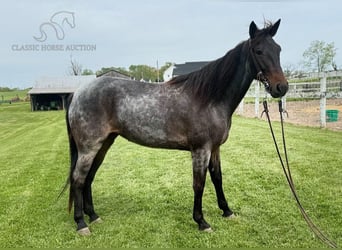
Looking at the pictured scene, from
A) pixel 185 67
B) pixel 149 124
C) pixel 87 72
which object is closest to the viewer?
pixel 149 124

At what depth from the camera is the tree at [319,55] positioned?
33.4m

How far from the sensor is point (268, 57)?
2.88 metres

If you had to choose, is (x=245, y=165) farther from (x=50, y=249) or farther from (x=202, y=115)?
(x=50, y=249)

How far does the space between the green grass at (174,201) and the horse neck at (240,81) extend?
4.33ft

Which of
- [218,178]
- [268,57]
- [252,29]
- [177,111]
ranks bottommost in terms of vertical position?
[218,178]

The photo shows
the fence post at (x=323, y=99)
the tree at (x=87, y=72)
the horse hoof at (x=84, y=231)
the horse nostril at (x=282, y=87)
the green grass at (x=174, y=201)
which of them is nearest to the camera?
the horse nostril at (x=282, y=87)

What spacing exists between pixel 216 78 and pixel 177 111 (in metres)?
0.54

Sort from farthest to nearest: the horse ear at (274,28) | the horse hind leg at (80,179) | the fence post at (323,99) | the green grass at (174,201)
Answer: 1. the fence post at (323,99)
2. the horse hind leg at (80,179)
3. the green grass at (174,201)
4. the horse ear at (274,28)

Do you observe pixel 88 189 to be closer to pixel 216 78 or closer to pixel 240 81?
pixel 216 78

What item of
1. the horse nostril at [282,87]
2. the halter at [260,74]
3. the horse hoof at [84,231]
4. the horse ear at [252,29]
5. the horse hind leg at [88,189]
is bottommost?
the horse hoof at [84,231]

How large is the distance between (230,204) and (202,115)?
140cm

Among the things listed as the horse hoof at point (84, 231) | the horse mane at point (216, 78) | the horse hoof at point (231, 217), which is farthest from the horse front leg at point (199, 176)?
the horse hoof at point (84, 231)

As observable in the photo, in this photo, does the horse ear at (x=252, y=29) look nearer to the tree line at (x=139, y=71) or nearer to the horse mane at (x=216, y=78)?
the horse mane at (x=216, y=78)

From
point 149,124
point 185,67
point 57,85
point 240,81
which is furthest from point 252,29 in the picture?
point 185,67
